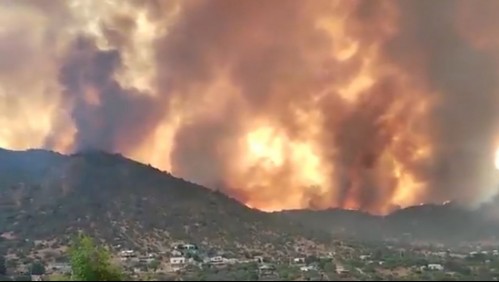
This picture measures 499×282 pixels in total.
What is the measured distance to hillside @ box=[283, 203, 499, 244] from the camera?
158875 mm

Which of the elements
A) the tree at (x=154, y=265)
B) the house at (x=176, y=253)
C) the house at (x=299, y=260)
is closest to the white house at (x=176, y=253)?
the house at (x=176, y=253)

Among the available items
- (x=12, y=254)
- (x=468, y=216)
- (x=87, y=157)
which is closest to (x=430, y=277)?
(x=12, y=254)

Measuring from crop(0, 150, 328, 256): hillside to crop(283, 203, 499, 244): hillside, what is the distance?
29417 mm

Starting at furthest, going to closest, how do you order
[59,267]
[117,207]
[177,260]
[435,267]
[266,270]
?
[117,207] → [177,260] → [59,267] → [435,267] → [266,270]

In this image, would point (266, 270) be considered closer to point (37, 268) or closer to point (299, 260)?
point (299, 260)

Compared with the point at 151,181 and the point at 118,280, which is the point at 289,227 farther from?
the point at 118,280

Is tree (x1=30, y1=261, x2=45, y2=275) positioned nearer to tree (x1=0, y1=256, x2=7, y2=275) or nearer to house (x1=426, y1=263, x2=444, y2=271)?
tree (x1=0, y1=256, x2=7, y2=275)

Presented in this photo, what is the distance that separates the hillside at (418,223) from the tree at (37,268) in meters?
71.0

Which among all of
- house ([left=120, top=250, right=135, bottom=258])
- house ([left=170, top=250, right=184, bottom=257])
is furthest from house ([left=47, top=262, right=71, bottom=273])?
house ([left=170, top=250, right=184, bottom=257])

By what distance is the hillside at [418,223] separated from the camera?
6255 inches

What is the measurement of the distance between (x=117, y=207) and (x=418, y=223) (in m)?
82.2

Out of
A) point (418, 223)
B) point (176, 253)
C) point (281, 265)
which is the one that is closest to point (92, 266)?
point (281, 265)

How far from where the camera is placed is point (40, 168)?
141 m

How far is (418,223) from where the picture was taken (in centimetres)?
17625
